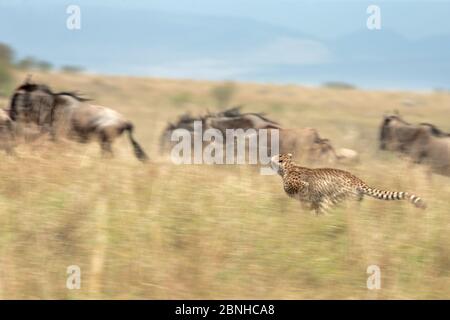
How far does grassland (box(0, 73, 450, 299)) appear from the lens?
17.9ft

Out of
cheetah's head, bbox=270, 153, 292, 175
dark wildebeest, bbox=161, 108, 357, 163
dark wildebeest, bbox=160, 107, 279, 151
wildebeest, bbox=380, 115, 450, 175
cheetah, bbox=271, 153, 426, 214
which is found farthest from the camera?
dark wildebeest, bbox=160, 107, 279, 151

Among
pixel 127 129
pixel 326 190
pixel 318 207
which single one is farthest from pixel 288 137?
pixel 318 207

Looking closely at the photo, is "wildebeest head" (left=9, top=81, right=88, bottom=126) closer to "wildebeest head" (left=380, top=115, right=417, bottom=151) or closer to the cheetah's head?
the cheetah's head

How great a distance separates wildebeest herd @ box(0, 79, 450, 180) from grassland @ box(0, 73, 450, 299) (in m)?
2.64

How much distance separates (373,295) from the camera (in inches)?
212

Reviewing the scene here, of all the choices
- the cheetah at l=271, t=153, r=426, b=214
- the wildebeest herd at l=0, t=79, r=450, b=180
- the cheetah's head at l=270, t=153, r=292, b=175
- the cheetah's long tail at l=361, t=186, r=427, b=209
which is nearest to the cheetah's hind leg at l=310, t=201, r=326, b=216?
the cheetah at l=271, t=153, r=426, b=214

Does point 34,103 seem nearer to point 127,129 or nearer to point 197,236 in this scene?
point 127,129

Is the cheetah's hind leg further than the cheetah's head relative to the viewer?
No

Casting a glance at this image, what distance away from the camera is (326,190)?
288 inches

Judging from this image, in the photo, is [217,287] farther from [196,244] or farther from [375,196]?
[375,196]

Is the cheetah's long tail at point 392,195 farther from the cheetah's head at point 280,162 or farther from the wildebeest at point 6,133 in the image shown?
the wildebeest at point 6,133
